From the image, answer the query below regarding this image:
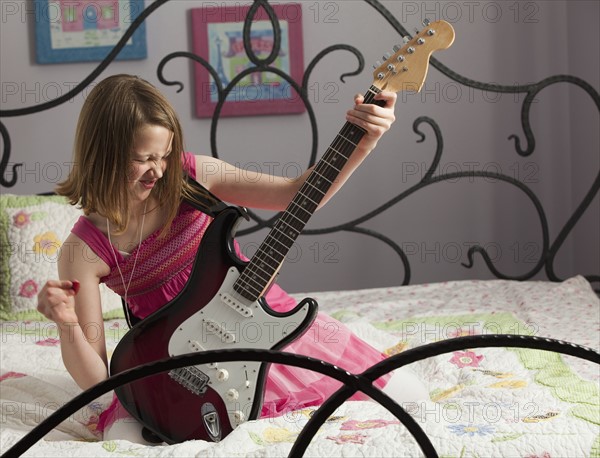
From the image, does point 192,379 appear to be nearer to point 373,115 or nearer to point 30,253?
point 373,115

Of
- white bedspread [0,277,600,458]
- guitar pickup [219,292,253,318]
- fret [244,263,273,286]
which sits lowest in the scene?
white bedspread [0,277,600,458]

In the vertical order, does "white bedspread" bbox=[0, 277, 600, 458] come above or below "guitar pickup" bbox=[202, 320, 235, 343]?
below

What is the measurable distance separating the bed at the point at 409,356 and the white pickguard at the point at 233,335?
3.5 inches

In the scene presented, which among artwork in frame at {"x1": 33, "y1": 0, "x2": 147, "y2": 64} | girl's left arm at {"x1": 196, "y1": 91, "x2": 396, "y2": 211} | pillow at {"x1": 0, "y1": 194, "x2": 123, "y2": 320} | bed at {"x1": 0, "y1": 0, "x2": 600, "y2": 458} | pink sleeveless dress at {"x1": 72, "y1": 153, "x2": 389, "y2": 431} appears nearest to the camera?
bed at {"x1": 0, "y1": 0, "x2": 600, "y2": 458}

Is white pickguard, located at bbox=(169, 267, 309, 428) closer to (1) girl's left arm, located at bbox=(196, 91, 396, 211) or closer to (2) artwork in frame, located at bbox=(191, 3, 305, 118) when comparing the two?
(1) girl's left arm, located at bbox=(196, 91, 396, 211)

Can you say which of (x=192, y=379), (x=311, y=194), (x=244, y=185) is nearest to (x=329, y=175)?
(x=311, y=194)

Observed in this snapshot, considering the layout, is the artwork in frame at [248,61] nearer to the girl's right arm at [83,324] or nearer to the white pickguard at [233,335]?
the girl's right arm at [83,324]

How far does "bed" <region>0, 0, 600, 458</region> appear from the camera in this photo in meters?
0.98

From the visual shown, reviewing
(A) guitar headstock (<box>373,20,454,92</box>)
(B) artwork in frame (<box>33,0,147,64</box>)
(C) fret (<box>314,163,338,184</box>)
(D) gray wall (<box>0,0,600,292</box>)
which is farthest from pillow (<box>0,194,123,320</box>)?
(A) guitar headstock (<box>373,20,454,92</box>)

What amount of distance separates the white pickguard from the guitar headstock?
388 mm

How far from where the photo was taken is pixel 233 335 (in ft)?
4.19

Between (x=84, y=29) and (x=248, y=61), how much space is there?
1.70 feet

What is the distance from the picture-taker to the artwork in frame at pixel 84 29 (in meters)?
2.58

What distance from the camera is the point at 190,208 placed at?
55.3 inches
